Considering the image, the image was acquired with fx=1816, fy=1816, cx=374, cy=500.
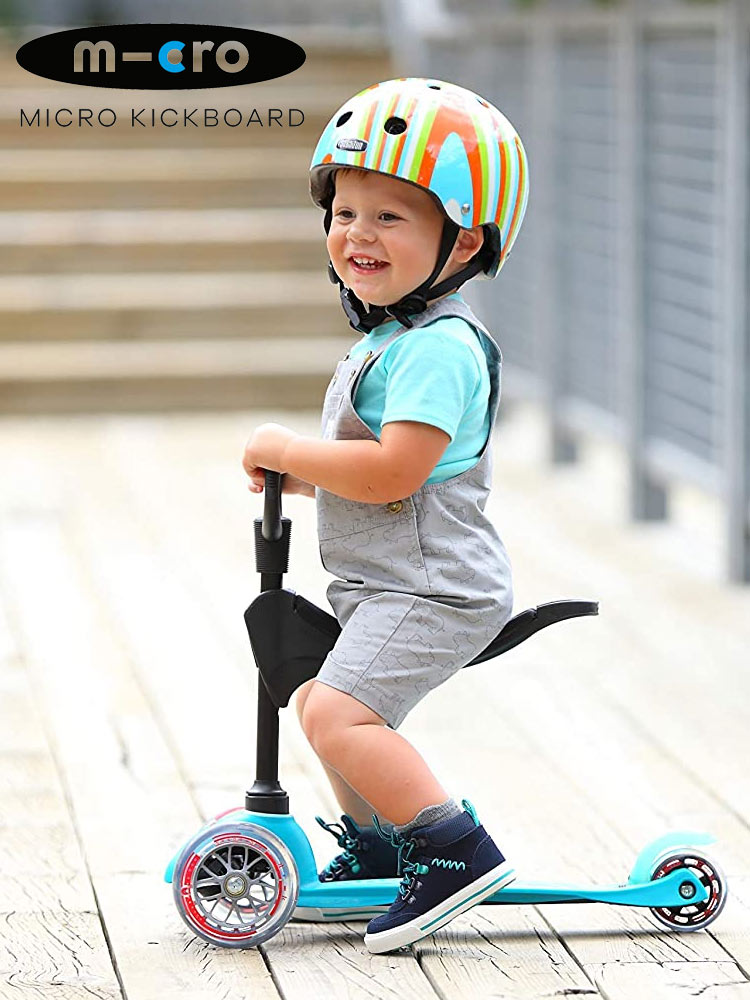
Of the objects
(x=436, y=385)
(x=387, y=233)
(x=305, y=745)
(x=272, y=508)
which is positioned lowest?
(x=305, y=745)

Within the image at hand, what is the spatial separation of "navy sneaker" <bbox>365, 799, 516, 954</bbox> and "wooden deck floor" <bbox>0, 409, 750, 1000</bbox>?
2.3 inches

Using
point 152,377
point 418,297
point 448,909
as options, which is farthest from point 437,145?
point 152,377

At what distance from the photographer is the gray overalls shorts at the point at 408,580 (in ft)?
6.88

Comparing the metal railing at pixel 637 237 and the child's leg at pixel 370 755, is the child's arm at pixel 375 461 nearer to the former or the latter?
the child's leg at pixel 370 755

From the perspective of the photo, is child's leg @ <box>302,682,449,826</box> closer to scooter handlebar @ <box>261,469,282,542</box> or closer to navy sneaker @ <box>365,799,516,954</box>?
navy sneaker @ <box>365,799,516,954</box>

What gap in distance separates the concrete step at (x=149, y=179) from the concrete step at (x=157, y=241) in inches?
2.1

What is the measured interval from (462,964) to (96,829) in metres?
0.73

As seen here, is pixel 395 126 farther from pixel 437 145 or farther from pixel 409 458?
pixel 409 458

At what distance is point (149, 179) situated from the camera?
7754 millimetres

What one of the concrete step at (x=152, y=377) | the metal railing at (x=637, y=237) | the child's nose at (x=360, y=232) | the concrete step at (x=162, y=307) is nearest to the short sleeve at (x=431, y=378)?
the child's nose at (x=360, y=232)

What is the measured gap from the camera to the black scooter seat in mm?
2172

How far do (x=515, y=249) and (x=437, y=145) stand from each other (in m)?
4.40

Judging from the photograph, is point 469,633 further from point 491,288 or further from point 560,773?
point 491,288

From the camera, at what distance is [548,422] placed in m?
5.80
